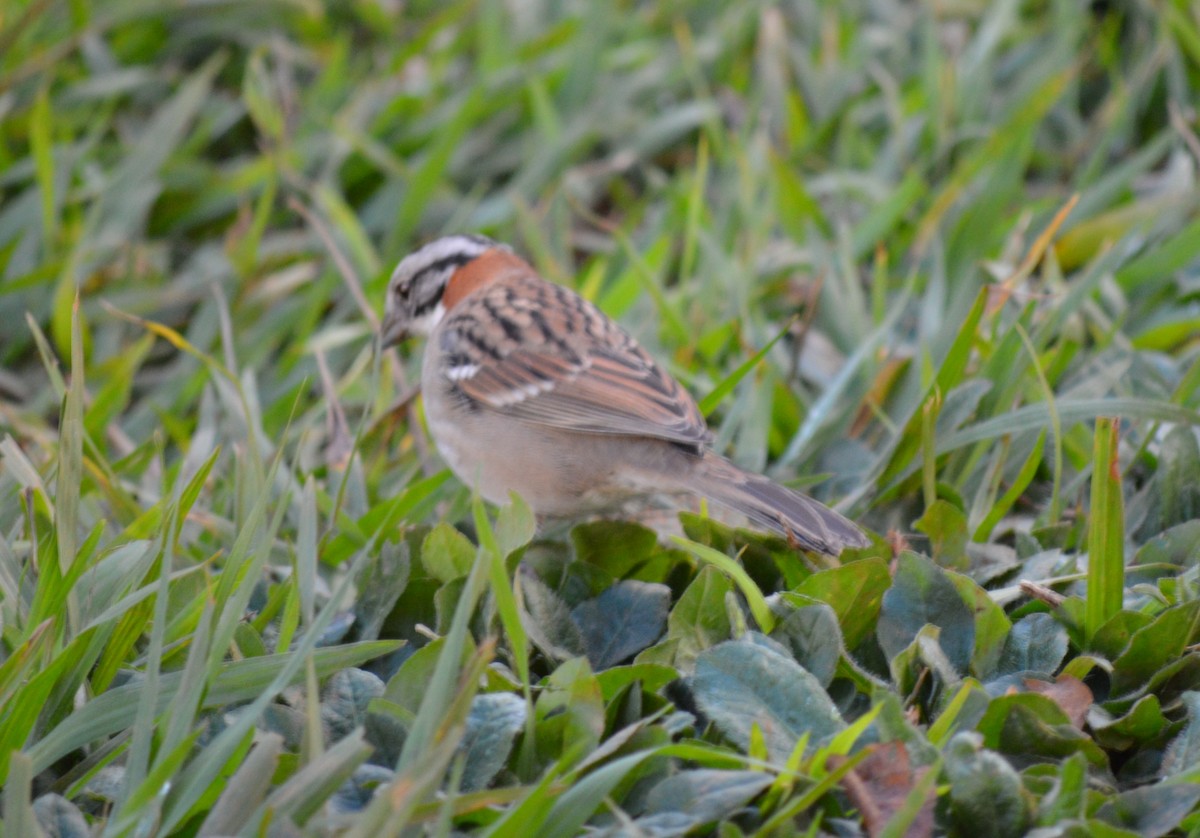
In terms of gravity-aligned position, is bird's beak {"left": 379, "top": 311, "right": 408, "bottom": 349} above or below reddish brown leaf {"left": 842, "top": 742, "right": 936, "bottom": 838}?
above

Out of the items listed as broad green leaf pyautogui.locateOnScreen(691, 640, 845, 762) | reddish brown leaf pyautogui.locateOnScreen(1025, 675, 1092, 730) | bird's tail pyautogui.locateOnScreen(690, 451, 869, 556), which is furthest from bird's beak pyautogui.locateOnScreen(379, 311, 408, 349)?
reddish brown leaf pyautogui.locateOnScreen(1025, 675, 1092, 730)

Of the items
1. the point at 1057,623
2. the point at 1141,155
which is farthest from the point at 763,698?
the point at 1141,155

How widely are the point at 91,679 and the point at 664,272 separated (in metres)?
2.65

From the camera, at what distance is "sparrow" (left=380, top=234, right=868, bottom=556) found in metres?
2.99

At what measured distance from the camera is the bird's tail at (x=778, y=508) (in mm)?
2625

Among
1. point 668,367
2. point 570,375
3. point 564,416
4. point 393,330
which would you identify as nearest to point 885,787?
point 564,416

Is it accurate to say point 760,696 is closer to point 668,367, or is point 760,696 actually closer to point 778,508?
point 778,508

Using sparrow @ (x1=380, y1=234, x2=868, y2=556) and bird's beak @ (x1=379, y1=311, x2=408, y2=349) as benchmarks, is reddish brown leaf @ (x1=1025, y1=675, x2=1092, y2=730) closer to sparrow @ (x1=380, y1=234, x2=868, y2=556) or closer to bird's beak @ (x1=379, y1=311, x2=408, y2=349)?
sparrow @ (x1=380, y1=234, x2=868, y2=556)

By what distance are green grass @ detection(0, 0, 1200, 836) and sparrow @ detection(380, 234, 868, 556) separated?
134 millimetres

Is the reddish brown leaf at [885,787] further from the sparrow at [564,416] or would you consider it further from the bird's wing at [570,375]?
the bird's wing at [570,375]

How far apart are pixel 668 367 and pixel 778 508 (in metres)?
1.19

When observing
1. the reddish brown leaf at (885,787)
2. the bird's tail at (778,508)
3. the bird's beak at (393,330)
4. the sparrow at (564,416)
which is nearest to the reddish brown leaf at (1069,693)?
the reddish brown leaf at (885,787)

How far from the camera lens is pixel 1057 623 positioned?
93.2 inches

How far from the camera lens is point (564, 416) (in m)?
3.17
